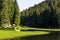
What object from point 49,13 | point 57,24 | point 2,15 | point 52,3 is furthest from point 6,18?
point 52,3

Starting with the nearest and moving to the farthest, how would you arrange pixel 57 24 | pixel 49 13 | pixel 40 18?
pixel 57 24 < pixel 49 13 < pixel 40 18

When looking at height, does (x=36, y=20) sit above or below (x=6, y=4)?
below

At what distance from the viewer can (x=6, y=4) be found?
89688mm

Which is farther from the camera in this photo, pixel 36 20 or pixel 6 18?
pixel 36 20

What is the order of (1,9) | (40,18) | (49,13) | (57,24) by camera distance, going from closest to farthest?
(1,9) < (57,24) < (49,13) < (40,18)

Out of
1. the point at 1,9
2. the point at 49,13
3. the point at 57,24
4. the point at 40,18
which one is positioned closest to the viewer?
the point at 1,9

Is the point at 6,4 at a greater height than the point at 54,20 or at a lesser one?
greater

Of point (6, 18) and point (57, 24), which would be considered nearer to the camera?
point (6, 18)

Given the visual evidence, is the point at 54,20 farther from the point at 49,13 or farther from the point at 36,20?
the point at 36,20

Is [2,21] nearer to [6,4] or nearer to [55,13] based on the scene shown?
[6,4]

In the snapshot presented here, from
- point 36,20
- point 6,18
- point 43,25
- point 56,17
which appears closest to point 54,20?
point 56,17

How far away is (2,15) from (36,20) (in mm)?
92174

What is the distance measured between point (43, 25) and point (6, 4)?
79.0 metres

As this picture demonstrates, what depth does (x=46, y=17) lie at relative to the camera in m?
165
